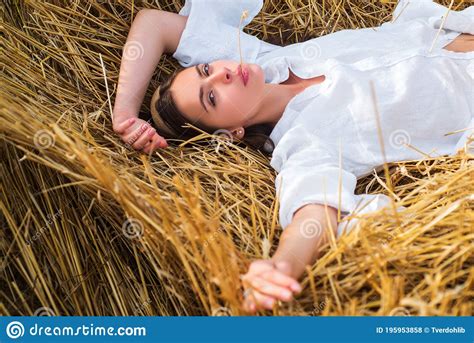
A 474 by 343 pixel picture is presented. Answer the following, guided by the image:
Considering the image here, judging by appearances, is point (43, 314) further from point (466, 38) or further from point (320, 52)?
point (466, 38)

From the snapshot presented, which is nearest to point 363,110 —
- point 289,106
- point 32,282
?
point 289,106

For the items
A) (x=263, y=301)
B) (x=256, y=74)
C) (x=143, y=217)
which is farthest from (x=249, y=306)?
(x=256, y=74)

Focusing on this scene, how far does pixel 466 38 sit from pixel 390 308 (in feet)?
3.75

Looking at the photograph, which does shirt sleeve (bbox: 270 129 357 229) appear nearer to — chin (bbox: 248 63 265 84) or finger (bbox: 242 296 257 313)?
chin (bbox: 248 63 265 84)

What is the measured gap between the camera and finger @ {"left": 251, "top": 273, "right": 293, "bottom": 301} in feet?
3.61

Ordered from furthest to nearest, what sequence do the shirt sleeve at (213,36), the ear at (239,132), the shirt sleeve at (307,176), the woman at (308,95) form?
the shirt sleeve at (213,36), the ear at (239,132), the woman at (308,95), the shirt sleeve at (307,176)

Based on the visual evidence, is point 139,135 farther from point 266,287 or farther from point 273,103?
point 266,287

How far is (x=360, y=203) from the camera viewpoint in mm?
1409

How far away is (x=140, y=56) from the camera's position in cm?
176

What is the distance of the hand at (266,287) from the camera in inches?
43.7

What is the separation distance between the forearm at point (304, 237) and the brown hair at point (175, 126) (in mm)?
408

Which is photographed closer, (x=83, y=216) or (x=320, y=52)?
(x=83, y=216)

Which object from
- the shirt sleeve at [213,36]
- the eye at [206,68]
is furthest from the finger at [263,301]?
the shirt sleeve at [213,36]

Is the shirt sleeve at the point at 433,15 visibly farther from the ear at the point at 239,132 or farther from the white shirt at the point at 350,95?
the ear at the point at 239,132
